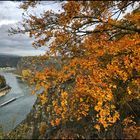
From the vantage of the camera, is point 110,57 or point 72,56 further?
point 72,56

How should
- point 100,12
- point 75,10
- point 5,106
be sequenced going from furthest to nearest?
point 5,106 < point 100,12 < point 75,10

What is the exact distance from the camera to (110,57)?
2003cm

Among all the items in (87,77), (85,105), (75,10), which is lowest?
(85,105)

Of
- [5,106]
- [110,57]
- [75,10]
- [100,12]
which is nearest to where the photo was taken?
[75,10]

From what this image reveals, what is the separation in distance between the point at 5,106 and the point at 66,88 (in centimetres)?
7708

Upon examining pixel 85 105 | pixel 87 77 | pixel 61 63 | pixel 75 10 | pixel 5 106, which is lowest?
pixel 85 105

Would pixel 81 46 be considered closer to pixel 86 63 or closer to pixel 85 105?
pixel 86 63

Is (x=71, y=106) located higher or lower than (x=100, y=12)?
lower

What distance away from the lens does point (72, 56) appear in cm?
2153

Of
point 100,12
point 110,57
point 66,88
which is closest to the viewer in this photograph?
point 100,12

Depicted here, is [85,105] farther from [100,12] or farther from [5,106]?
[5,106]

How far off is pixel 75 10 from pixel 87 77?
17.1 ft

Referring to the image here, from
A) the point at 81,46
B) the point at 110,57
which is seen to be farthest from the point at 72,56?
the point at 110,57

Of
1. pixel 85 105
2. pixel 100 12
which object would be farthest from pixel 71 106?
pixel 100 12
